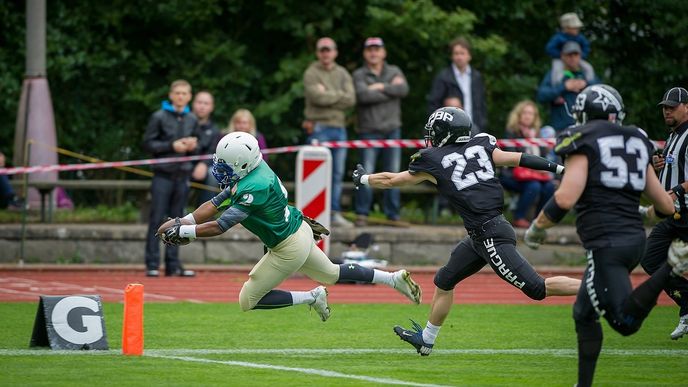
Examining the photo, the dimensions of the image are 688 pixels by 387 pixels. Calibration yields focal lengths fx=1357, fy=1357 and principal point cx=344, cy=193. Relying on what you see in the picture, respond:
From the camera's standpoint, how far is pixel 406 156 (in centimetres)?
2052

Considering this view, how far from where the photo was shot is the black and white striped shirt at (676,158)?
11453mm

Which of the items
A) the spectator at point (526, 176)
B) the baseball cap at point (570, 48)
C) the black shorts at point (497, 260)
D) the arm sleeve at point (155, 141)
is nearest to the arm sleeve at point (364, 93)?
the spectator at point (526, 176)

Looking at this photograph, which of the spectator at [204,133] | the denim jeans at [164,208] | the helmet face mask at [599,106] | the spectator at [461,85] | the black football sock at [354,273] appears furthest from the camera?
the spectator at [461,85]

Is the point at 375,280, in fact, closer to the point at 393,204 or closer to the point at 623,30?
the point at 393,204

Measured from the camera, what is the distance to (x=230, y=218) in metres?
10.3

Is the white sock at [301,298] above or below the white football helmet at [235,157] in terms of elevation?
below

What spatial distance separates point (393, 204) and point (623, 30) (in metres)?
5.20

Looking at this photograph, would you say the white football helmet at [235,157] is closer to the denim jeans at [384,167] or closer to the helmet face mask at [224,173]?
the helmet face mask at [224,173]

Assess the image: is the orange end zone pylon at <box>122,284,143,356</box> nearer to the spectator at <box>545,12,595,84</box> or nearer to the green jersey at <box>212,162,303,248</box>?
the green jersey at <box>212,162,303,248</box>

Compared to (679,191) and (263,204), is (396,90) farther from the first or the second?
(263,204)

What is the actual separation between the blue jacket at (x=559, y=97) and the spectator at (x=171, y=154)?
4774 millimetres

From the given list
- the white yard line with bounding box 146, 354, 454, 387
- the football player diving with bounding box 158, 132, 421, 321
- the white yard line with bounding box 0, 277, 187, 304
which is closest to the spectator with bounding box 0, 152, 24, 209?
the white yard line with bounding box 0, 277, 187, 304

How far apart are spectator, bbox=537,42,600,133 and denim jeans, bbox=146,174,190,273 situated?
499 cm

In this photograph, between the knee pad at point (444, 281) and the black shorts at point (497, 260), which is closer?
the black shorts at point (497, 260)
